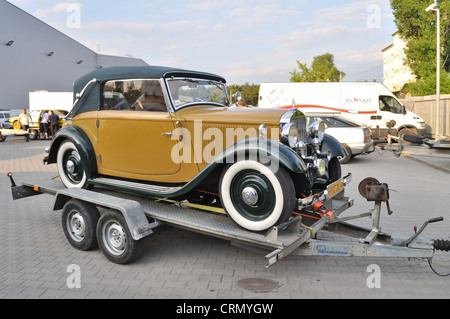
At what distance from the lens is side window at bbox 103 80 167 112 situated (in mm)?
4699

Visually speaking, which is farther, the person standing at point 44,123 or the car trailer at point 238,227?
the person standing at point 44,123

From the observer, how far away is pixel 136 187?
15.5ft

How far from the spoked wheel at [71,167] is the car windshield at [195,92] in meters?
1.70

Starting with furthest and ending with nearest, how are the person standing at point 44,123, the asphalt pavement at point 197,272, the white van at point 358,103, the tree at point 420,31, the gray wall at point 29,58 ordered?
the tree at point 420,31 → the gray wall at point 29,58 → the person standing at point 44,123 → the white van at point 358,103 → the asphalt pavement at point 197,272

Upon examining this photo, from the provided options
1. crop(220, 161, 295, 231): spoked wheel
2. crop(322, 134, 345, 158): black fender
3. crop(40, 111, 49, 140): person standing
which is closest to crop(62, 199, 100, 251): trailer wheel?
crop(220, 161, 295, 231): spoked wheel

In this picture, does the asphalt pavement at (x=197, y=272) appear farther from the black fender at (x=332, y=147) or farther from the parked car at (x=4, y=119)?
the parked car at (x=4, y=119)

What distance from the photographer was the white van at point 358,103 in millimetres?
15758

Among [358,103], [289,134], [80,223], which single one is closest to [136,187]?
[80,223]

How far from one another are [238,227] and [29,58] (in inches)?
1273

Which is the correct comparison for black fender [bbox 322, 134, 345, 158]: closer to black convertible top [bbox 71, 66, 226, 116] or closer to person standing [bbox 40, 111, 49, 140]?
black convertible top [bbox 71, 66, 226, 116]

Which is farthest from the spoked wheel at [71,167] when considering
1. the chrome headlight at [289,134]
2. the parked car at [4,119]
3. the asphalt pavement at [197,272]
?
the parked car at [4,119]

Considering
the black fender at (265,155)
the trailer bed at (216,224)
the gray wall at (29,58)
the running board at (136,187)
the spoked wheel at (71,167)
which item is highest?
the gray wall at (29,58)

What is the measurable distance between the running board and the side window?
962 millimetres
